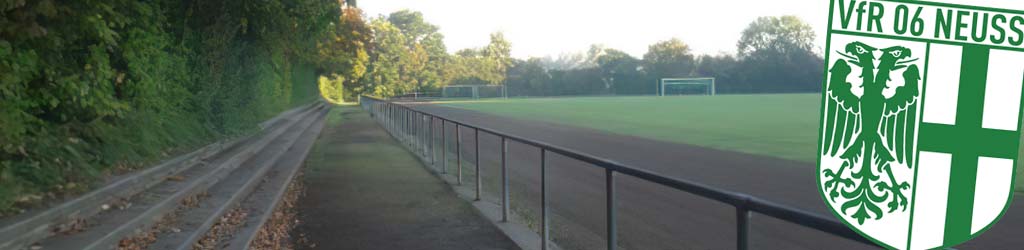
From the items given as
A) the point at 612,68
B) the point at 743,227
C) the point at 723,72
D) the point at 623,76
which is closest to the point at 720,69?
the point at 723,72

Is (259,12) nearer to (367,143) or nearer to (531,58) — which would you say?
(367,143)

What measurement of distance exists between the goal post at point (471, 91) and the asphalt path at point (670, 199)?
7832 centimetres

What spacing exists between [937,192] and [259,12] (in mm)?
12092

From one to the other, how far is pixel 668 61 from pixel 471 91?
2450 cm

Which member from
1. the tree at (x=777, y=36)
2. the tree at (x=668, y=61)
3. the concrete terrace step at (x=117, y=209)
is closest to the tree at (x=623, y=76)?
the tree at (x=668, y=61)

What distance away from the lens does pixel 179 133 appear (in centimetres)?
1068

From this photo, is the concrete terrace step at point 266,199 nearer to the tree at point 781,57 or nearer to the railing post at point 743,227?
the railing post at point 743,227

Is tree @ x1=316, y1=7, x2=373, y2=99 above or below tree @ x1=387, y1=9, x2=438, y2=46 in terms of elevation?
below

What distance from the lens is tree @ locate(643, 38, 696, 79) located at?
81.8 metres

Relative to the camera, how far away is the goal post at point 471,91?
307 ft

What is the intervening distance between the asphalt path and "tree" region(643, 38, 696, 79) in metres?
68.3

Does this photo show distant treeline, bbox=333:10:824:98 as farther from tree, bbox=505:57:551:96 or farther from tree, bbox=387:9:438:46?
tree, bbox=387:9:438:46

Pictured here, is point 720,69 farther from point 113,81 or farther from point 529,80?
point 113,81

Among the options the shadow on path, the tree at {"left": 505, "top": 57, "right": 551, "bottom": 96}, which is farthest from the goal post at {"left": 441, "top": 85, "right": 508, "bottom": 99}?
Answer: the shadow on path
